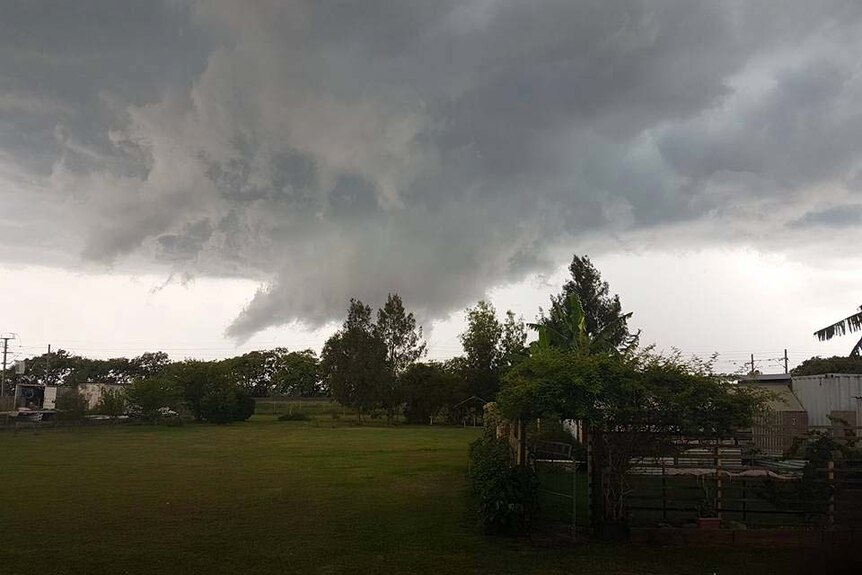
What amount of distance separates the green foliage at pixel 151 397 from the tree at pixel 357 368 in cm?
1490

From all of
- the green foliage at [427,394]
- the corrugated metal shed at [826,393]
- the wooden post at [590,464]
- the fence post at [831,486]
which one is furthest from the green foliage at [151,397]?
the fence post at [831,486]

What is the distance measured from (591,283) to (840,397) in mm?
33981

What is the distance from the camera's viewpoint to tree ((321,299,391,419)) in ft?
211

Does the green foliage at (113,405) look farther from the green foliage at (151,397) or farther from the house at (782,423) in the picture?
the house at (782,423)

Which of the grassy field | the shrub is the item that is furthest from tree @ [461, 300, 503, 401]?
the grassy field

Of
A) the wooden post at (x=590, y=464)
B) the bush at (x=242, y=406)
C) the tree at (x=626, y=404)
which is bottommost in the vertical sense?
the bush at (x=242, y=406)

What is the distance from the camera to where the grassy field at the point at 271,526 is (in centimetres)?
959

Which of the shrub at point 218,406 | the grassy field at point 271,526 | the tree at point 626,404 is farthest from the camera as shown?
the shrub at point 218,406

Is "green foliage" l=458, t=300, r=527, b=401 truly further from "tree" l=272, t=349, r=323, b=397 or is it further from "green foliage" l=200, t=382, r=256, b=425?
"tree" l=272, t=349, r=323, b=397

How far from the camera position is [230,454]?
28.0 metres

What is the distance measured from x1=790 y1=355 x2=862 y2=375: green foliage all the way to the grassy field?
41829 millimetres

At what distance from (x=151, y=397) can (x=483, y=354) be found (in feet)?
101

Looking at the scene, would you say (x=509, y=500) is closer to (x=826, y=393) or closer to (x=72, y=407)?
(x=826, y=393)

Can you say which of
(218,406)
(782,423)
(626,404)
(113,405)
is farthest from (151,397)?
(626,404)
